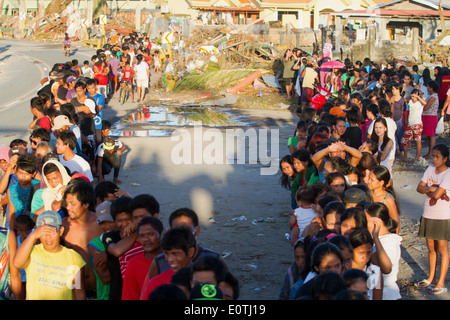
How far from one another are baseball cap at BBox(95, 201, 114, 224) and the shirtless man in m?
0.09

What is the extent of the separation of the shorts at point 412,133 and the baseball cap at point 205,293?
9.49m

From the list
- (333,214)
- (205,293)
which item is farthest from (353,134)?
(205,293)

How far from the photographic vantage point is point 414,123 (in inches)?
471

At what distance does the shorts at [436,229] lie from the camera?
6.24 m

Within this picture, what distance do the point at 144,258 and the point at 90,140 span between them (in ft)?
20.6

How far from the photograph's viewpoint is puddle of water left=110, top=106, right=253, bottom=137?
15180 millimetres

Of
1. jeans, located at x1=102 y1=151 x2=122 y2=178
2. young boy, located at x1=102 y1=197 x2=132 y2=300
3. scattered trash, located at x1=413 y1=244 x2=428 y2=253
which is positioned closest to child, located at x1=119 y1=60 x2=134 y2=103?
jeans, located at x1=102 y1=151 x2=122 y2=178

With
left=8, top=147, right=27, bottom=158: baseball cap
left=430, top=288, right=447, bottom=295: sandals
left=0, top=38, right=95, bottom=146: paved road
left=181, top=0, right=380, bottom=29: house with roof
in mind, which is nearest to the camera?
left=430, top=288, right=447, bottom=295: sandals

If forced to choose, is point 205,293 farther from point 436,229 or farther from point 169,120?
point 169,120

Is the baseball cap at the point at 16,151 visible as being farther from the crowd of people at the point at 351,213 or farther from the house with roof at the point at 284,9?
the house with roof at the point at 284,9

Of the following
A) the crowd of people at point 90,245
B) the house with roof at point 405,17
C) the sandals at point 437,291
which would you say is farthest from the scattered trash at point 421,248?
the house with roof at point 405,17

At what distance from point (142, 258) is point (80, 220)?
907 mm

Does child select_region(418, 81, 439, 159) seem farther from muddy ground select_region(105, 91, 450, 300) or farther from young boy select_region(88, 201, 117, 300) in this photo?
young boy select_region(88, 201, 117, 300)
